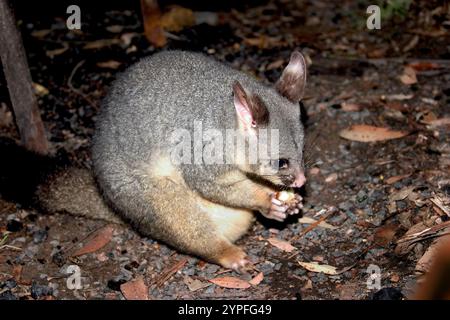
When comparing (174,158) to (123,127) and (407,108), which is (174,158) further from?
(407,108)

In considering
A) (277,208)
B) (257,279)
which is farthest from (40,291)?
(277,208)

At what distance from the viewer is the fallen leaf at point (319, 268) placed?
4.47 meters

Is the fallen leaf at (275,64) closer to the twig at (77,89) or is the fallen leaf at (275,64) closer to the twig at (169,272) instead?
the twig at (77,89)

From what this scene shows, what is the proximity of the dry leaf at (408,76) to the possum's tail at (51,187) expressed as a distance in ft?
12.1

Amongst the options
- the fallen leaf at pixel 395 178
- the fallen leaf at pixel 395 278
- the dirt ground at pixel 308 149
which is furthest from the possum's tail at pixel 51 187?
the fallen leaf at pixel 395 178

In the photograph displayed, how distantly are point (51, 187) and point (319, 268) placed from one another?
2.45m

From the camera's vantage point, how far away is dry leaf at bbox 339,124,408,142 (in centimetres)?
582

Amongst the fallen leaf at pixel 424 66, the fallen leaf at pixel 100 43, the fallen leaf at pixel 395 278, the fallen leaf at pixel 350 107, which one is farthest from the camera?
the fallen leaf at pixel 100 43

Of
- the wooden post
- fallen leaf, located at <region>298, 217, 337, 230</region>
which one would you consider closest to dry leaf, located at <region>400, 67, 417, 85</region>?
fallen leaf, located at <region>298, 217, 337, 230</region>

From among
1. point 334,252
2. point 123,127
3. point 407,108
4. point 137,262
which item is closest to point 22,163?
point 123,127

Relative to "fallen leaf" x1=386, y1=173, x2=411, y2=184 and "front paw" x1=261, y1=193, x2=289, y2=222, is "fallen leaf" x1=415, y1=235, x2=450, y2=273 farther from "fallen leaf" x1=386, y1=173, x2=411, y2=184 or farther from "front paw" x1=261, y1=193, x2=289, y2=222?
"front paw" x1=261, y1=193, x2=289, y2=222

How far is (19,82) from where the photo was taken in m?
5.49

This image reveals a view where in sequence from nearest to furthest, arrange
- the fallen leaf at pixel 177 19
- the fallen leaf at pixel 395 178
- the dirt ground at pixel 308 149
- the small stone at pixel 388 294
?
the small stone at pixel 388 294, the dirt ground at pixel 308 149, the fallen leaf at pixel 395 178, the fallen leaf at pixel 177 19

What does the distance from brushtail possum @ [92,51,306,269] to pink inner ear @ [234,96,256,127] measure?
7cm
